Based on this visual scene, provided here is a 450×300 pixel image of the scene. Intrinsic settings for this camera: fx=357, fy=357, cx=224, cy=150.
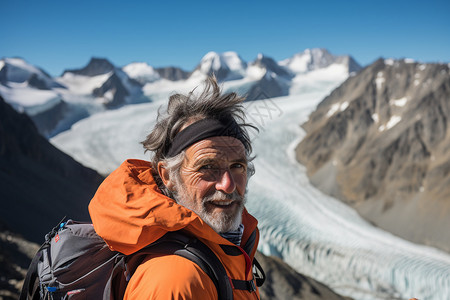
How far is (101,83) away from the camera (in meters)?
64.0

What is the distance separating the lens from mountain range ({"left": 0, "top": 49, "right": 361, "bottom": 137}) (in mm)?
49750

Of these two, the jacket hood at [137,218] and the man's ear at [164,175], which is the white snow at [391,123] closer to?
the man's ear at [164,175]

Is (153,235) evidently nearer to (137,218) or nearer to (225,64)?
(137,218)

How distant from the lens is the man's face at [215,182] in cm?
153

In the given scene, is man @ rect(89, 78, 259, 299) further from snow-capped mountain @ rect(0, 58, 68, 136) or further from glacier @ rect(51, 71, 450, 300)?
snow-capped mountain @ rect(0, 58, 68, 136)

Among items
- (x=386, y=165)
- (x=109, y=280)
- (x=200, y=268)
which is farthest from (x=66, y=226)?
(x=386, y=165)

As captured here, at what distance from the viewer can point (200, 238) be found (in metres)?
1.32

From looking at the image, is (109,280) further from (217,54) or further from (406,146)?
(217,54)

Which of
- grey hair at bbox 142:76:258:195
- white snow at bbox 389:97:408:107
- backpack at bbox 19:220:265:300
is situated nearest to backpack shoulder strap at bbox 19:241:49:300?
backpack at bbox 19:220:265:300

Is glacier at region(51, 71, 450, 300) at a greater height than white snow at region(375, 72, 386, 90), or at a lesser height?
lesser

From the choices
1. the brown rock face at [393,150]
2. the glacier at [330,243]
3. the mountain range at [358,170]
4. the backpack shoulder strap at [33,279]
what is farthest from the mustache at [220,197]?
the brown rock face at [393,150]

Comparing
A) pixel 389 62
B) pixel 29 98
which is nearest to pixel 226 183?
pixel 389 62

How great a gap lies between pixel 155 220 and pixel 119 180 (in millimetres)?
298

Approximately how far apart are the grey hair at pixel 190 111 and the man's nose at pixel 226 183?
27 centimetres
